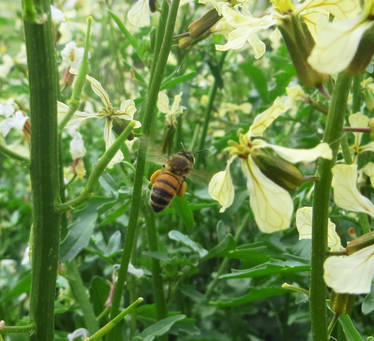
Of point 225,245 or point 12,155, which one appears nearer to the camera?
point 12,155

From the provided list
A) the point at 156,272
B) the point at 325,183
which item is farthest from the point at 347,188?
the point at 156,272

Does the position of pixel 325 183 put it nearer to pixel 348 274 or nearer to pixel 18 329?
pixel 348 274

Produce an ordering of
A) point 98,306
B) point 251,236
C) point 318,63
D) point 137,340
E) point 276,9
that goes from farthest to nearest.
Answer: point 251,236, point 98,306, point 137,340, point 276,9, point 318,63

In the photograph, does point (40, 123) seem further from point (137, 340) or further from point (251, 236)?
point (251, 236)

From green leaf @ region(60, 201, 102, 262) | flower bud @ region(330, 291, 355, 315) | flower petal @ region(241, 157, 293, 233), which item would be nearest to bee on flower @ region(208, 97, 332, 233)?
flower petal @ region(241, 157, 293, 233)

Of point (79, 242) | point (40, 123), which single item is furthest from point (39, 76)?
point (79, 242)

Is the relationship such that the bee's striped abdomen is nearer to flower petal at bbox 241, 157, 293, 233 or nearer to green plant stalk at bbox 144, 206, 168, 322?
green plant stalk at bbox 144, 206, 168, 322

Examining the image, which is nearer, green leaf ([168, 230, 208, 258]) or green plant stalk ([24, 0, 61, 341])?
green plant stalk ([24, 0, 61, 341])
